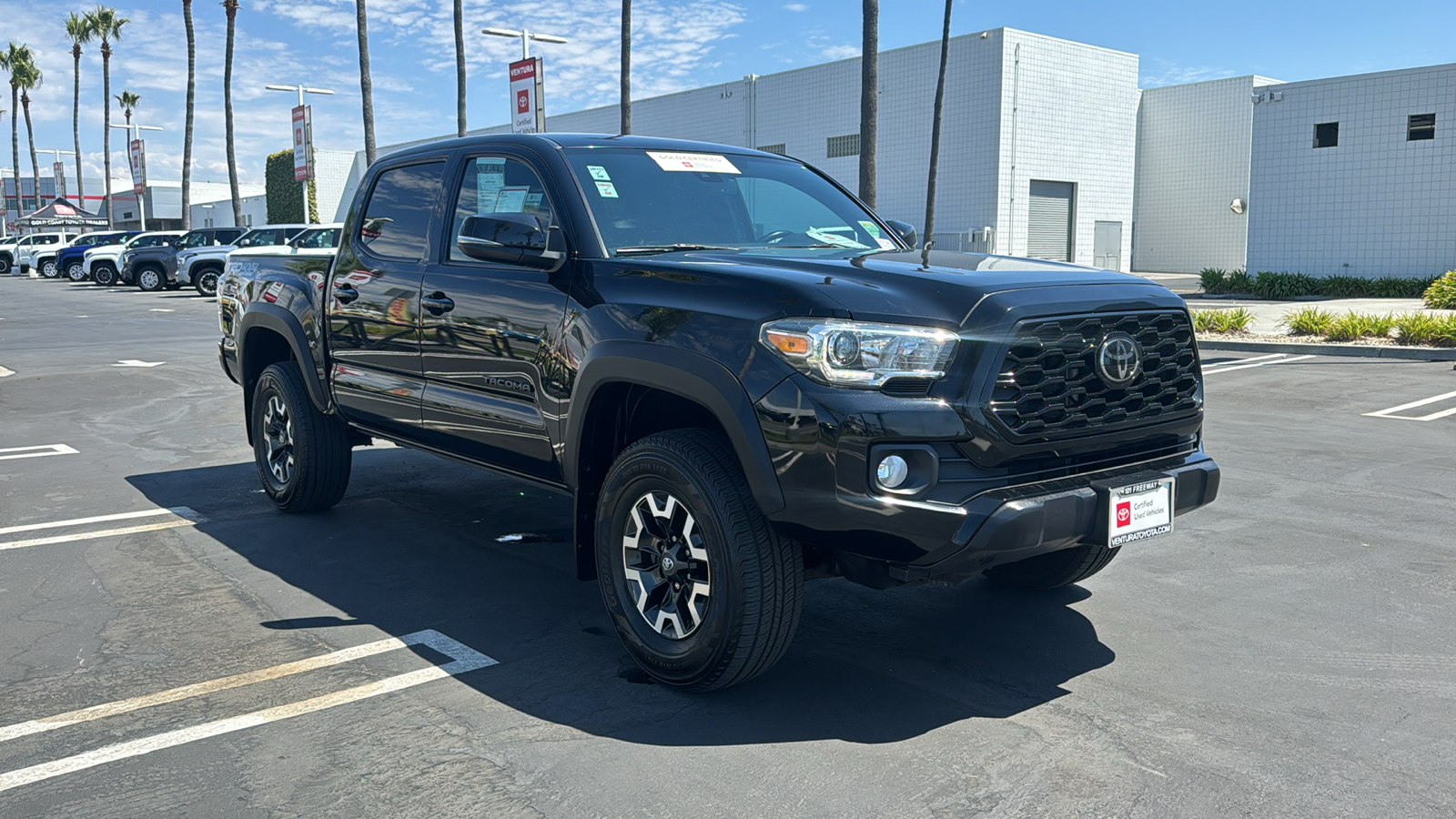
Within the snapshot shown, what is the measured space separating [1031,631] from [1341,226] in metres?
26.4

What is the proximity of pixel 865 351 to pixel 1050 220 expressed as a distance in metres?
33.9

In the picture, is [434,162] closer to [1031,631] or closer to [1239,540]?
[1031,631]

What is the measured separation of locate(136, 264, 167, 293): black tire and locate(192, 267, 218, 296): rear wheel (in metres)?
4.10

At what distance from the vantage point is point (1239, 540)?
596 centimetres

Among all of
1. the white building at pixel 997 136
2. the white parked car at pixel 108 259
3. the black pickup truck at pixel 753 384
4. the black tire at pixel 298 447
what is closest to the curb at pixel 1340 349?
the black pickup truck at pixel 753 384

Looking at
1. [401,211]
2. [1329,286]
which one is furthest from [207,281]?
[401,211]

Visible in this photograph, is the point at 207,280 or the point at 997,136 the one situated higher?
the point at 997,136

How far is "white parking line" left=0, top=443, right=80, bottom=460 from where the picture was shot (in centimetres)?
859

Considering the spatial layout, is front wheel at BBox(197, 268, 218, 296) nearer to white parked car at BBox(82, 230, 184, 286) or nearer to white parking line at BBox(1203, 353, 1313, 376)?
white parked car at BBox(82, 230, 184, 286)

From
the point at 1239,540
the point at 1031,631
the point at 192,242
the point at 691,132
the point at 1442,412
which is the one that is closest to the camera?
the point at 1031,631

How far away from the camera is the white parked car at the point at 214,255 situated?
28266mm

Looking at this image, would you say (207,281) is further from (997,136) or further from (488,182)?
(488,182)

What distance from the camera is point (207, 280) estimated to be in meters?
31.9

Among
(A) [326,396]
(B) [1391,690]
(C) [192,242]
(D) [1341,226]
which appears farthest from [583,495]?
(C) [192,242]
